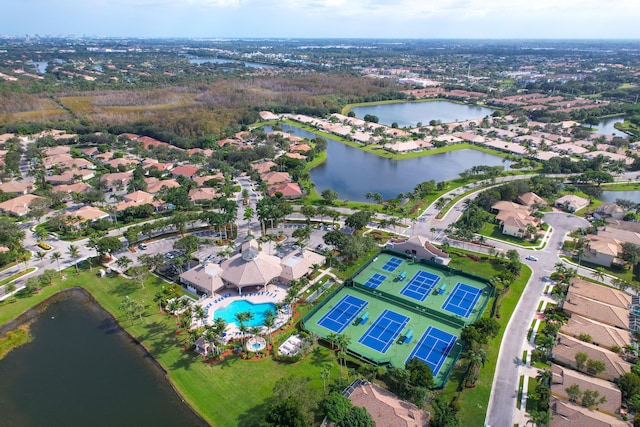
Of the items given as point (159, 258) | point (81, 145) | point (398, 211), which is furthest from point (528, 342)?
point (81, 145)

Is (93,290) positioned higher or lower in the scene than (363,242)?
lower

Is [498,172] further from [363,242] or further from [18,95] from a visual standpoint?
[18,95]

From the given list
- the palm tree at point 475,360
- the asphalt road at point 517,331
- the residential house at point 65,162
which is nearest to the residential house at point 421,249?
the asphalt road at point 517,331

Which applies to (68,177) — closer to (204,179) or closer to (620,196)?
(204,179)

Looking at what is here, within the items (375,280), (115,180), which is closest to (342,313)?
(375,280)

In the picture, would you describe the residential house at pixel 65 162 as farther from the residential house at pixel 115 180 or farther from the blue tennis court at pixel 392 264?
the blue tennis court at pixel 392 264

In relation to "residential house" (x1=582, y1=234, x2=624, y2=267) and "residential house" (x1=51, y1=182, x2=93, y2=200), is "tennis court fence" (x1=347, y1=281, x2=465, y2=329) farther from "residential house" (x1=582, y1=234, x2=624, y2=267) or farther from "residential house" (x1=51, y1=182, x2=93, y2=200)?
"residential house" (x1=51, y1=182, x2=93, y2=200)

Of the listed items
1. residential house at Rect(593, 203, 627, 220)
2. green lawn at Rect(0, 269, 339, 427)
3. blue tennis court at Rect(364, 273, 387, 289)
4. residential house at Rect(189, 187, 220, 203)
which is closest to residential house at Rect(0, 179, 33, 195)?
residential house at Rect(189, 187, 220, 203)
